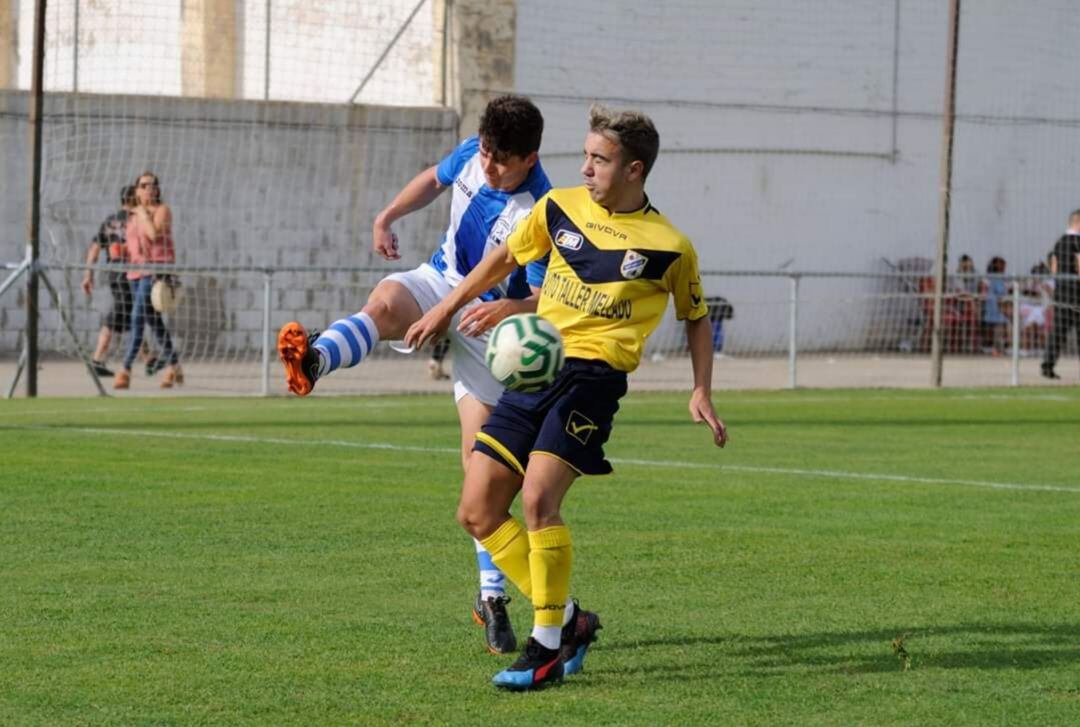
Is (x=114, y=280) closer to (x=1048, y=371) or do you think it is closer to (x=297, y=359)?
(x=1048, y=371)

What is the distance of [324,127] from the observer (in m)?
25.7

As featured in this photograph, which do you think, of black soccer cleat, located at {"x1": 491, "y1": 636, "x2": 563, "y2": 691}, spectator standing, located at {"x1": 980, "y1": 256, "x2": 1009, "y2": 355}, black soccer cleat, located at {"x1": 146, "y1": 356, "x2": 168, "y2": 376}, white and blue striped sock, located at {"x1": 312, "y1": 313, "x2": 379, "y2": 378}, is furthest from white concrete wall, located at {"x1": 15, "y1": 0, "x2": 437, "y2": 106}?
black soccer cleat, located at {"x1": 491, "y1": 636, "x2": 563, "y2": 691}

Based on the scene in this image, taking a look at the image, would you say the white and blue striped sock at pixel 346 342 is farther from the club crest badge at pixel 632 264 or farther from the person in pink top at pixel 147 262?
the person in pink top at pixel 147 262

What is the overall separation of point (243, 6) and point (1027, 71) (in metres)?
13.7

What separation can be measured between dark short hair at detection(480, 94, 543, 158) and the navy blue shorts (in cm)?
104

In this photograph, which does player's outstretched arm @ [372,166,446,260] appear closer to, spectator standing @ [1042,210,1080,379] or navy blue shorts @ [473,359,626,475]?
navy blue shorts @ [473,359,626,475]

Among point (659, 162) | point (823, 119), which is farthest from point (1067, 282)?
point (659, 162)

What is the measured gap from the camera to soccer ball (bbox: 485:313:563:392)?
585 centimetres

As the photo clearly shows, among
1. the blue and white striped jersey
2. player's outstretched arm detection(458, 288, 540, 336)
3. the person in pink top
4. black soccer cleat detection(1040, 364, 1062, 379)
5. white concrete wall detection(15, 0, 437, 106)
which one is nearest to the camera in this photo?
player's outstretched arm detection(458, 288, 540, 336)

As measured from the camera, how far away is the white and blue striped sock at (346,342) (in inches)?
268

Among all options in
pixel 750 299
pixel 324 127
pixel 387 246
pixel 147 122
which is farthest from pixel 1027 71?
pixel 387 246

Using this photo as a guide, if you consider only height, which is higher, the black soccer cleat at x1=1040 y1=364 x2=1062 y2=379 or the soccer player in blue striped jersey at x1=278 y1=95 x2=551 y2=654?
the soccer player in blue striped jersey at x1=278 y1=95 x2=551 y2=654

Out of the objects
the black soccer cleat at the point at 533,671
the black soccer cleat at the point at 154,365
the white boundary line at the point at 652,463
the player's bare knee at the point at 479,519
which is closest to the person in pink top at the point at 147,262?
the black soccer cleat at the point at 154,365

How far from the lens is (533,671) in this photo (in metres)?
5.82
